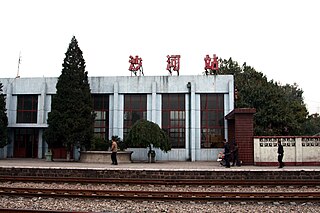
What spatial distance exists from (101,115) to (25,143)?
23.8ft

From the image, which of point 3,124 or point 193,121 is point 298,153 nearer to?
point 193,121

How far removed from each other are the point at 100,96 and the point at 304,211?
22.7 m

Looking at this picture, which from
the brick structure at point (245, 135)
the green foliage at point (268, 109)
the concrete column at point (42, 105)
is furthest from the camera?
the green foliage at point (268, 109)

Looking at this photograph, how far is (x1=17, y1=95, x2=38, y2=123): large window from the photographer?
2981 centimetres

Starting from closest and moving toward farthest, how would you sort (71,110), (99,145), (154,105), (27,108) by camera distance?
(71,110), (99,145), (154,105), (27,108)

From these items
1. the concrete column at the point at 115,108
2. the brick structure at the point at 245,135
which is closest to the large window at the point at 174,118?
the concrete column at the point at 115,108

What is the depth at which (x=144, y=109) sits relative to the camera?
29078mm

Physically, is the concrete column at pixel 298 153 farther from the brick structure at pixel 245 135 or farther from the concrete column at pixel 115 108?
the concrete column at pixel 115 108

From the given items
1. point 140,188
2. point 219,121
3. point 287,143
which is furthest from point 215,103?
point 140,188

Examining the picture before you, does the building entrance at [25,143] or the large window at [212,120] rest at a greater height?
the large window at [212,120]

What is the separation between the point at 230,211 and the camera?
30.5 ft

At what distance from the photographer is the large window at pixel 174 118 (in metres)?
28.3

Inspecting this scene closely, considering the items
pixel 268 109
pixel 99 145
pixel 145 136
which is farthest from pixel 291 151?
pixel 268 109

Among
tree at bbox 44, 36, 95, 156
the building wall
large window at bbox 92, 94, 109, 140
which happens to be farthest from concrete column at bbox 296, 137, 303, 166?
large window at bbox 92, 94, 109, 140
